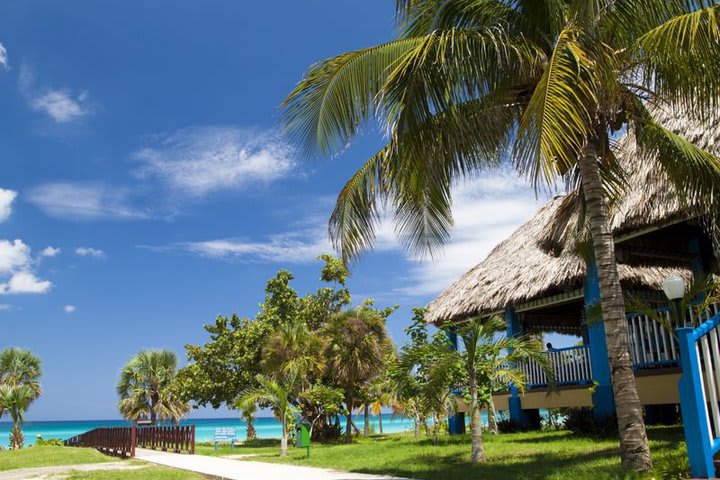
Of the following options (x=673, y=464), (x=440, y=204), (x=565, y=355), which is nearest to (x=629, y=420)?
(x=673, y=464)

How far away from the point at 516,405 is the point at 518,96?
10.4 m

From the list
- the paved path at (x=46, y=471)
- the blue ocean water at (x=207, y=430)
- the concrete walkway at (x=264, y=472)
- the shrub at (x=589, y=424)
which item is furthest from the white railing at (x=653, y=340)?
the blue ocean water at (x=207, y=430)

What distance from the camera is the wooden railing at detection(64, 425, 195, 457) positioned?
19.0m

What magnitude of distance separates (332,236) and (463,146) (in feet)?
7.28

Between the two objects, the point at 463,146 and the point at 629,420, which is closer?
the point at 629,420

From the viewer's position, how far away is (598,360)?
13.2 m

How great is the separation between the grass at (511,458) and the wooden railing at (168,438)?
562cm

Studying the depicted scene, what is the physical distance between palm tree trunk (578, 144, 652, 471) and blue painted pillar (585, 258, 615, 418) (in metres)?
4.80

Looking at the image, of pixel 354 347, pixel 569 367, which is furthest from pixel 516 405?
pixel 354 347

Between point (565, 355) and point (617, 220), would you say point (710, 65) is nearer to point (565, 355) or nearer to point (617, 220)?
point (617, 220)

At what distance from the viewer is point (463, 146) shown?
8508 mm

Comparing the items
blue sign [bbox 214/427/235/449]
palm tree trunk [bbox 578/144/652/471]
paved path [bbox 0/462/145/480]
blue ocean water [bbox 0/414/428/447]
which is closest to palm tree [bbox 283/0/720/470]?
palm tree trunk [bbox 578/144/652/471]

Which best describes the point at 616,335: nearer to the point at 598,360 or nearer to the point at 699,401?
the point at 699,401

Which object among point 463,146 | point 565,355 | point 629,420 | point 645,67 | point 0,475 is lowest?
point 0,475
